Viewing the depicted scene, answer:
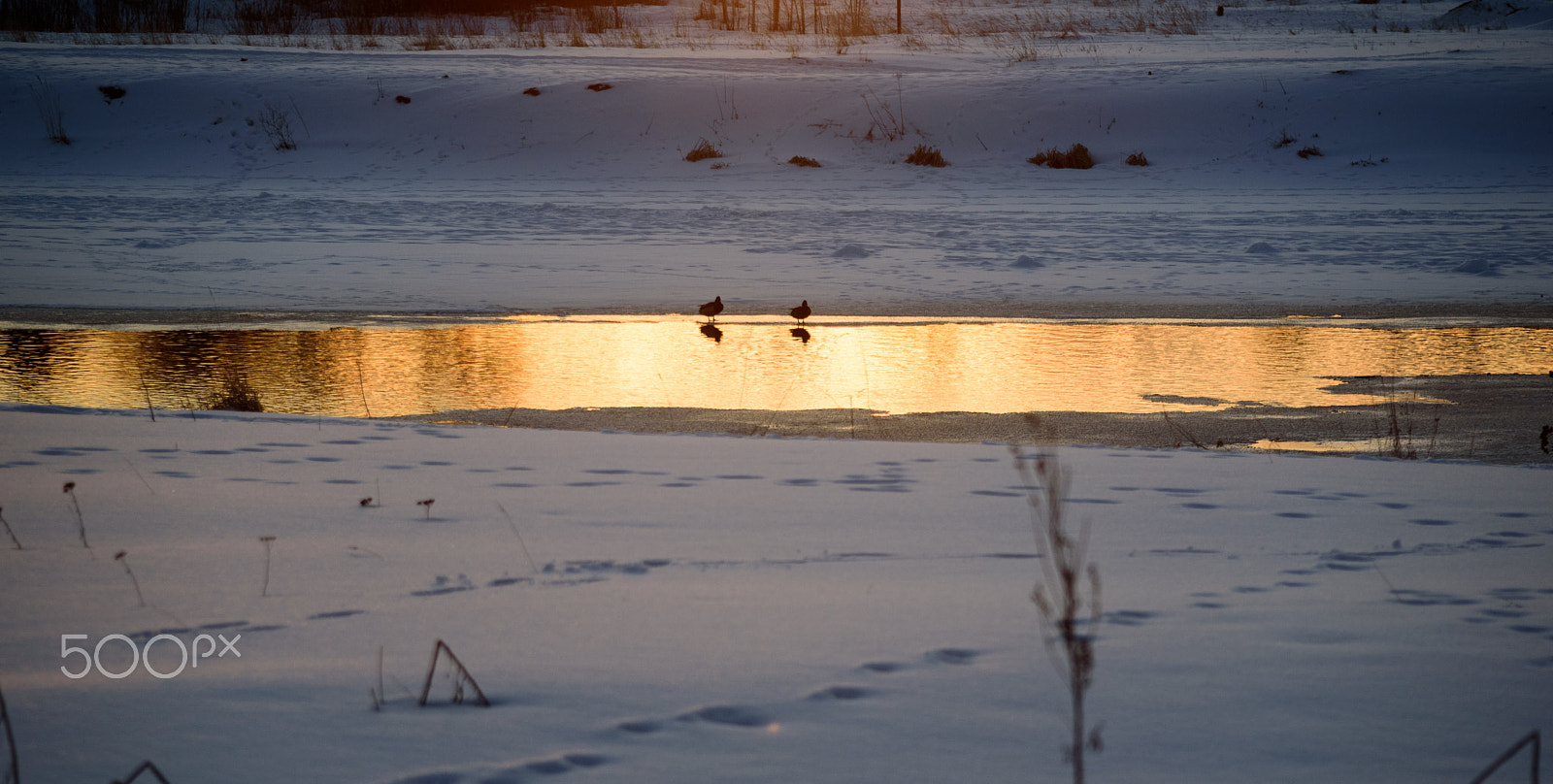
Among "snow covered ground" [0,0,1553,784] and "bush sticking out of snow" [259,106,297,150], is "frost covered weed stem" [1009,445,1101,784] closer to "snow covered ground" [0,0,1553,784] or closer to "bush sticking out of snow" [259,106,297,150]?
"snow covered ground" [0,0,1553,784]

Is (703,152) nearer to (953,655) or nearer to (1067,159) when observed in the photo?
(1067,159)

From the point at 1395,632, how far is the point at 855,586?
56.8 inches

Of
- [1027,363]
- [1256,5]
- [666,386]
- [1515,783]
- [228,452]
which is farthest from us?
[1256,5]

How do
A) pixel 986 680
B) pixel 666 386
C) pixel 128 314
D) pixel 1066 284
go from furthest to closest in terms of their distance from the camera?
pixel 1066 284 → pixel 128 314 → pixel 666 386 → pixel 986 680

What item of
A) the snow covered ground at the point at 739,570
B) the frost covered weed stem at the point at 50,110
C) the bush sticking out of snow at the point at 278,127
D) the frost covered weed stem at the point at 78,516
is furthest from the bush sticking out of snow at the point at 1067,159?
the frost covered weed stem at the point at 78,516

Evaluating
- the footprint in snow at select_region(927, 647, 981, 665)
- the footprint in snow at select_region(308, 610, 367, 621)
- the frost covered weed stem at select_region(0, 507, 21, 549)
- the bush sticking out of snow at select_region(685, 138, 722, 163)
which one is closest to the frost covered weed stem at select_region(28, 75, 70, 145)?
the bush sticking out of snow at select_region(685, 138, 722, 163)

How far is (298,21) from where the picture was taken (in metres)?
31.7

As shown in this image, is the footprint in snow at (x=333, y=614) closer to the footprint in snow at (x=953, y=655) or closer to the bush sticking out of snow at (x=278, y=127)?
the footprint in snow at (x=953, y=655)

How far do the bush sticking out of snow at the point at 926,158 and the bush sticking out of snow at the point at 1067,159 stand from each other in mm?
1384

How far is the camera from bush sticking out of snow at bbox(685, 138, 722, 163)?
59.7ft

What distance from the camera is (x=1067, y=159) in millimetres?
17859

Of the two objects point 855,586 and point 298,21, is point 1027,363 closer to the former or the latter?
point 855,586

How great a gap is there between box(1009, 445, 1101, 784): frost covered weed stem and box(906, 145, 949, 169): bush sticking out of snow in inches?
525

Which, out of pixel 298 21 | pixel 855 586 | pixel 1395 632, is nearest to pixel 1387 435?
pixel 1395 632
